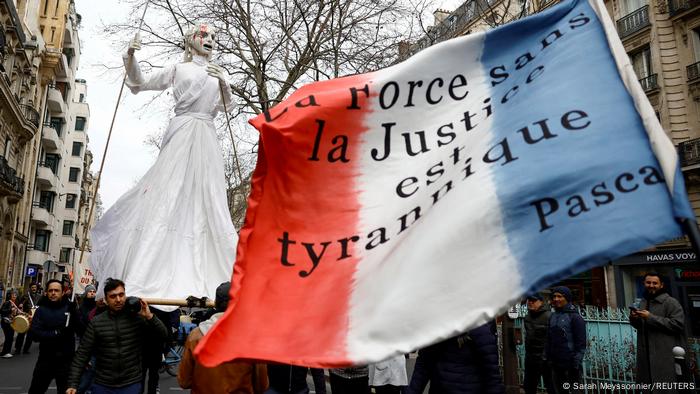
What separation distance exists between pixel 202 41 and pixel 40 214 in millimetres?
42681

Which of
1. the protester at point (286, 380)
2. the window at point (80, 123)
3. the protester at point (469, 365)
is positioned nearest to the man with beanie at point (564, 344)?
the protester at point (469, 365)

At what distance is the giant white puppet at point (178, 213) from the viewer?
4.47 meters

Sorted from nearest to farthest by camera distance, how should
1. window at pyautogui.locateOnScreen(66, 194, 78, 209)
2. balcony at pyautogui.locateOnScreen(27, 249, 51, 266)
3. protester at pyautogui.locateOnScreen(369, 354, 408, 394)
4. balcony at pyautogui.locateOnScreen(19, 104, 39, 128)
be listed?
protester at pyautogui.locateOnScreen(369, 354, 408, 394)
balcony at pyautogui.locateOnScreen(19, 104, 39, 128)
balcony at pyautogui.locateOnScreen(27, 249, 51, 266)
window at pyautogui.locateOnScreen(66, 194, 78, 209)

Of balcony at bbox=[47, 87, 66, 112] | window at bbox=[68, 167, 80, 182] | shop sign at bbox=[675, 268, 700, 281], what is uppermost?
balcony at bbox=[47, 87, 66, 112]

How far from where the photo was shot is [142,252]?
4445mm

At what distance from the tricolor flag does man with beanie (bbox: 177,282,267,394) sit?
1.65 metres

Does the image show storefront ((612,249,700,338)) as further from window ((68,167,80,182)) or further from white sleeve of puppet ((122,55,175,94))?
window ((68,167,80,182))

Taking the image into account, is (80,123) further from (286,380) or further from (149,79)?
(286,380)

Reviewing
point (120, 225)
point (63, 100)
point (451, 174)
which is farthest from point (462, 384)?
point (63, 100)

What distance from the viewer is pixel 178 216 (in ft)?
15.6

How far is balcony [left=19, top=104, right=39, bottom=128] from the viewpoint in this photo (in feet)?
108

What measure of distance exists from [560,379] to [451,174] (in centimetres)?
563

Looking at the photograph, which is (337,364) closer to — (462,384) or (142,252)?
(462,384)

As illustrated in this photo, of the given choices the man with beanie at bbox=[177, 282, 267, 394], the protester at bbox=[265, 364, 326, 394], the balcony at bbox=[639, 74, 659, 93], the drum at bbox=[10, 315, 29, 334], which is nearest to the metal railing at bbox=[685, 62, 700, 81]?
the balcony at bbox=[639, 74, 659, 93]
